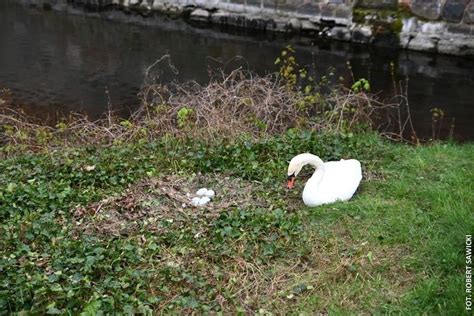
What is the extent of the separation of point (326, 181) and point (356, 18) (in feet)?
31.7

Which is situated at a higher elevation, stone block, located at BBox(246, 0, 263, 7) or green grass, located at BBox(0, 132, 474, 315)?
stone block, located at BBox(246, 0, 263, 7)

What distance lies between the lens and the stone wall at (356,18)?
500 inches

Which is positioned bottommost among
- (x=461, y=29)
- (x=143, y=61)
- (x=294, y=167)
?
(x=143, y=61)

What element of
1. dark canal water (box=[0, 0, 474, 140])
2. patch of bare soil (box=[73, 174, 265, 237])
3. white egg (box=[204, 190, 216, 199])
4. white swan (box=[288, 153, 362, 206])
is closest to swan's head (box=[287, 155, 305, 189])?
white swan (box=[288, 153, 362, 206])

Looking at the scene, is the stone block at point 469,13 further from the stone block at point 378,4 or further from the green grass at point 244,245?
the green grass at point 244,245

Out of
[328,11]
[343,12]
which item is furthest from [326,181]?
[328,11]

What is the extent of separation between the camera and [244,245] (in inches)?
173

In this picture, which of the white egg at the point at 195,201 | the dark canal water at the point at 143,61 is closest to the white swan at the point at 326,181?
the white egg at the point at 195,201

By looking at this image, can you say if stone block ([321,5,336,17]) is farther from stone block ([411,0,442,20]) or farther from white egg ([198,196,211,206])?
white egg ([198,196,211,206])

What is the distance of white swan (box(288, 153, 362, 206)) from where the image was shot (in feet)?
16.6

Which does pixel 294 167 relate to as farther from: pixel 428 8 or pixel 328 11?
pixel 328 11

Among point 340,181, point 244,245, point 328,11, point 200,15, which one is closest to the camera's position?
point 244,245

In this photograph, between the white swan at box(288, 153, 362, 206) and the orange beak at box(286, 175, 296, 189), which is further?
the orange beak at box(286, 175, 296, 189)

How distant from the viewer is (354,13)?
547 inches
